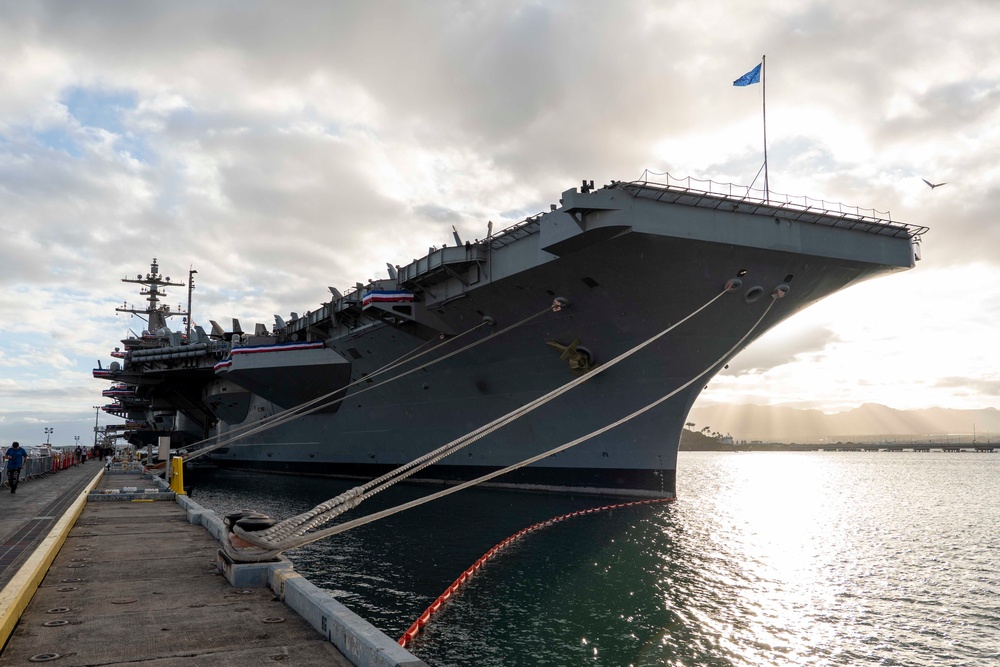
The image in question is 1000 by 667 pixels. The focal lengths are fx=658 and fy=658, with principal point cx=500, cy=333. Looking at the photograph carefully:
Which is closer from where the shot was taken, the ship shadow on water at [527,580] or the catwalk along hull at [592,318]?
the ship shadow on water at [527,580]

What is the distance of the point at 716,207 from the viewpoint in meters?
13.9

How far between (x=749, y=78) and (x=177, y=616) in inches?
582

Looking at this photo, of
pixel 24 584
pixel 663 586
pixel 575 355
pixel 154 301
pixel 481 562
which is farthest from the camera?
pixel 154 301

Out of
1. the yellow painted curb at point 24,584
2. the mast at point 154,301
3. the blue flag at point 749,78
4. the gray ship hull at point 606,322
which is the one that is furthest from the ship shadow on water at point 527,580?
the mast at point 154,301

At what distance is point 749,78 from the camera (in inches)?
577

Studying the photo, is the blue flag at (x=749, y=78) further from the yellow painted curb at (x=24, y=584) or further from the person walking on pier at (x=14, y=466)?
the person walking on pier at (x=14, y=466)

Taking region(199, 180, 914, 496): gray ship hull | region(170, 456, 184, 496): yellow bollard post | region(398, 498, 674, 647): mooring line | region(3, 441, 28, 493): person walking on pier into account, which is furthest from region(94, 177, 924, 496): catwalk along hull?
region(3, 441, 28, 493): person walking on pier

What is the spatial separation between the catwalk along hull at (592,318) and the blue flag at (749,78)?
9.45ft

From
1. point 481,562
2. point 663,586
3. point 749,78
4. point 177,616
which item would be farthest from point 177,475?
point 749,78

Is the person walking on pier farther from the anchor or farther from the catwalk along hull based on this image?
the anchor

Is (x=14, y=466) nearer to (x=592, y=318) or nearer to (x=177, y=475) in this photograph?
(x=177, y=475)

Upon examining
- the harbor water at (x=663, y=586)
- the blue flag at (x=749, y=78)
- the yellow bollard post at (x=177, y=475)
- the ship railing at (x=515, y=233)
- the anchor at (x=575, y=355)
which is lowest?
the harbor water at (x=663, y=586)

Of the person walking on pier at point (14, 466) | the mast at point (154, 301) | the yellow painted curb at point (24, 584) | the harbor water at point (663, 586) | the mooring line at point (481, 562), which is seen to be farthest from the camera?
the mast at point (154, 301)

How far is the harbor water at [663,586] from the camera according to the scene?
7.87 m
